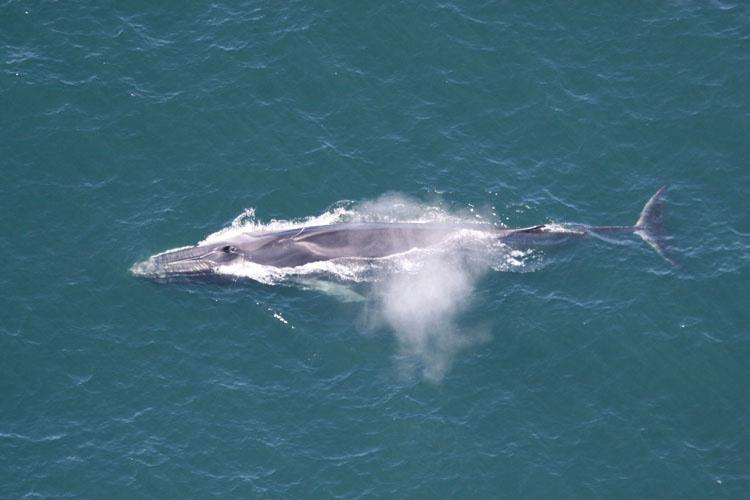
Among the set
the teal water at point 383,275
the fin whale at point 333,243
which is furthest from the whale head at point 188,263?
the teal water at point 383,275

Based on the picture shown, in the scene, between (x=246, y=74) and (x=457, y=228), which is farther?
(x=246, y=74)

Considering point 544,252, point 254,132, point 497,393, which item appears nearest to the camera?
point 497,393

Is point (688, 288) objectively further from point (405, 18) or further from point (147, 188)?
point (147, 188)

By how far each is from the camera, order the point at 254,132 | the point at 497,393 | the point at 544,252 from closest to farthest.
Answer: the point at 497,393 → the point at 544,252 → the point at 254,132

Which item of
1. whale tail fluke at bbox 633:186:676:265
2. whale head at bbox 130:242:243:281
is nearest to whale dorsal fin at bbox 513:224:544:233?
whale tail fluke at bbox 633:186:676:265

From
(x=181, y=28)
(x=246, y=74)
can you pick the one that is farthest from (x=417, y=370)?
(x=181, y=28)

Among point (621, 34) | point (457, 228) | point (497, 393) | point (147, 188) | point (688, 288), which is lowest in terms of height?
point (497, 393)

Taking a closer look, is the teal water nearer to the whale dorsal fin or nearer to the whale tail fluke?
the whale tail fluke
